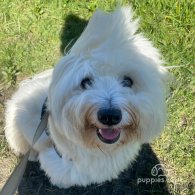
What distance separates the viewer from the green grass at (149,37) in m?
3.48

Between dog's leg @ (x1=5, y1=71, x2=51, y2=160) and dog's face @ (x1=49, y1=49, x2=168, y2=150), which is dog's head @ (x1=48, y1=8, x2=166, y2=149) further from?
dog's leg @ (x1=5, y1=71, x2=51, y2=160)

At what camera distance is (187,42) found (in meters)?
3.83

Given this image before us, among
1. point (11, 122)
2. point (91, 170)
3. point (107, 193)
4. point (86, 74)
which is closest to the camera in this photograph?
point (86, 74)

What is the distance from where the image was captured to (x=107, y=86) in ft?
6.79

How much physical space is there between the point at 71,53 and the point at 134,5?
1892 mm

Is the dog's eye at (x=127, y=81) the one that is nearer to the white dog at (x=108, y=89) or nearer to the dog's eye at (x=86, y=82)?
the white dog at (x=108, y=89)

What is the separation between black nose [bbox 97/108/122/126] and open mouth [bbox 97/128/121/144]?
0.58ft

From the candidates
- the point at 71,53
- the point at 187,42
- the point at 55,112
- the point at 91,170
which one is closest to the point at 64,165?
the point at 91,170

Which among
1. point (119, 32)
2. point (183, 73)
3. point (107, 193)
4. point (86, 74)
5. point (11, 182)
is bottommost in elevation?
point (107, 193)

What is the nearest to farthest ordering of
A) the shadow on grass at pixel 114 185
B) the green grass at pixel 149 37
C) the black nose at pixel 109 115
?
the black nose at pixel 109 115 < the shadow on grass at pixel 114 185 < the green grass at pixel 149 37

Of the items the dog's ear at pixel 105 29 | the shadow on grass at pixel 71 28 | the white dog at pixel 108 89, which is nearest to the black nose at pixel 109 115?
the white dog at pixel 108 89

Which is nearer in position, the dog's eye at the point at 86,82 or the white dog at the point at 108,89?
the white dog at the point at 108,89

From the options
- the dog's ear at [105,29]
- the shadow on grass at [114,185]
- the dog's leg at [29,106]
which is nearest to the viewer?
the dog's ear at [105,29]

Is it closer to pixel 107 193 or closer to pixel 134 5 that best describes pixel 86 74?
pixel 107 193
